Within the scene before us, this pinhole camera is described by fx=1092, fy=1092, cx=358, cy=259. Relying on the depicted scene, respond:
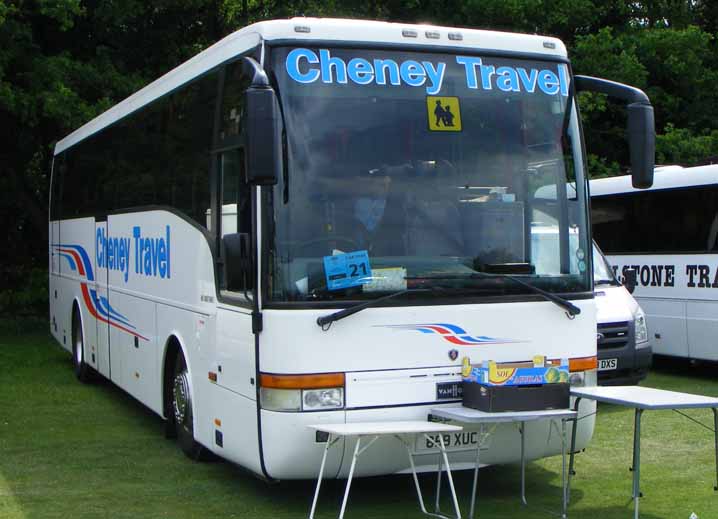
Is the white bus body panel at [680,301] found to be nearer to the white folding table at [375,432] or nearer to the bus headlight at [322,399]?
the white folding table at [375,432]

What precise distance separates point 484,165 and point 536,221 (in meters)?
0.55

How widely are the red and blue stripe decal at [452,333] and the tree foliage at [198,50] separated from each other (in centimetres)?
1238

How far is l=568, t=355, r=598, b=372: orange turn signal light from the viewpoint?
7.75m

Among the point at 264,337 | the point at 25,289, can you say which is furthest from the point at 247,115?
the point at 25,289

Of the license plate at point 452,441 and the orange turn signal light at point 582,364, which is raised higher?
the orange turn signal light at point 582,364

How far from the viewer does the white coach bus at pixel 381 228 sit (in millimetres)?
7070

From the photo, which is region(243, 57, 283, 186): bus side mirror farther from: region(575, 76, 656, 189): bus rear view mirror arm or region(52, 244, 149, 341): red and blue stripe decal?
region(52, 244, 149, 341): red and blue stripe decal

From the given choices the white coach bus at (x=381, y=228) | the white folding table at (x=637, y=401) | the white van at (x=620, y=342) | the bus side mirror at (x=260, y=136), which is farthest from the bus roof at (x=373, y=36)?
the white van at (x=620, y=342)

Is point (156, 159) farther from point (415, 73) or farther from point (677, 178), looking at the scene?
point (677, 178)

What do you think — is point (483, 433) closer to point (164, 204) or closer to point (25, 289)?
point (164, 204)

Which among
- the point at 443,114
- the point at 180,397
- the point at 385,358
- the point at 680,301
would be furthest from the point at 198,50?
the point at 385,358

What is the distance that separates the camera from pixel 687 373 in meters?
15.9

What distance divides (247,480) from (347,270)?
8.16 ft

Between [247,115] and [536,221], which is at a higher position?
[247,115]
